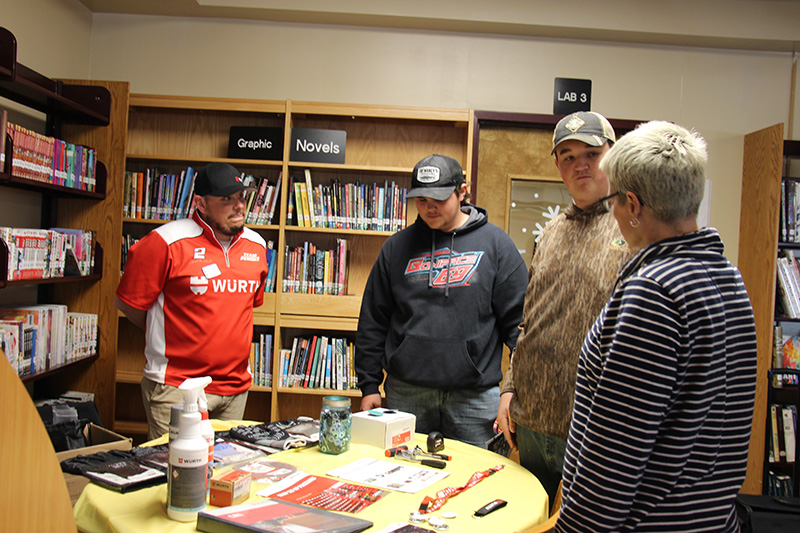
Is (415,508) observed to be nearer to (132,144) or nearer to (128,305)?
(128,305)

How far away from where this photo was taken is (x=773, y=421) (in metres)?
3.56

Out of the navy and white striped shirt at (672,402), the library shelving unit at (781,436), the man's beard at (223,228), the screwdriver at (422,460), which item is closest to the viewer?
the navy and white striped shirt at (672,402)

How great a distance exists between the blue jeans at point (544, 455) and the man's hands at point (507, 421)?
55 mm

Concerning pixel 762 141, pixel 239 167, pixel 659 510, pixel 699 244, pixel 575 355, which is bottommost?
pixel 659 510

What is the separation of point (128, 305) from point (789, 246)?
3805mm

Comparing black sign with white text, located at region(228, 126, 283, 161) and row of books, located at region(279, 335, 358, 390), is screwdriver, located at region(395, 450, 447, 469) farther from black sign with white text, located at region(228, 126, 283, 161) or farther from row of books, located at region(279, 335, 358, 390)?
black sign with white text, located at region(228, 126, 283, 161)

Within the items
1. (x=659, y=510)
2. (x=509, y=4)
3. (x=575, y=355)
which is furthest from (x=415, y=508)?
(x=509, y=4)

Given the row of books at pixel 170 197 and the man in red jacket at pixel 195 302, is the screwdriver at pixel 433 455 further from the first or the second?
the row of books at pixel 170 197

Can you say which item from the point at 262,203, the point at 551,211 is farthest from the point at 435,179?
the point at 551,211

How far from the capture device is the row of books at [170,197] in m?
3.68

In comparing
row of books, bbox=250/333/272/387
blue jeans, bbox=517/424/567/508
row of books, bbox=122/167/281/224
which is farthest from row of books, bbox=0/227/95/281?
blue jeans, bbox=517/424/567/508

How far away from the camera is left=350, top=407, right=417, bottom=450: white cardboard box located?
173cm

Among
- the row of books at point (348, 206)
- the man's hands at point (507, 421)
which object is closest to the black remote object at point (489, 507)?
the man's hands at point (507, 421)

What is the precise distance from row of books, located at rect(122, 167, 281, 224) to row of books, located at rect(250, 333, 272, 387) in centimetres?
77
